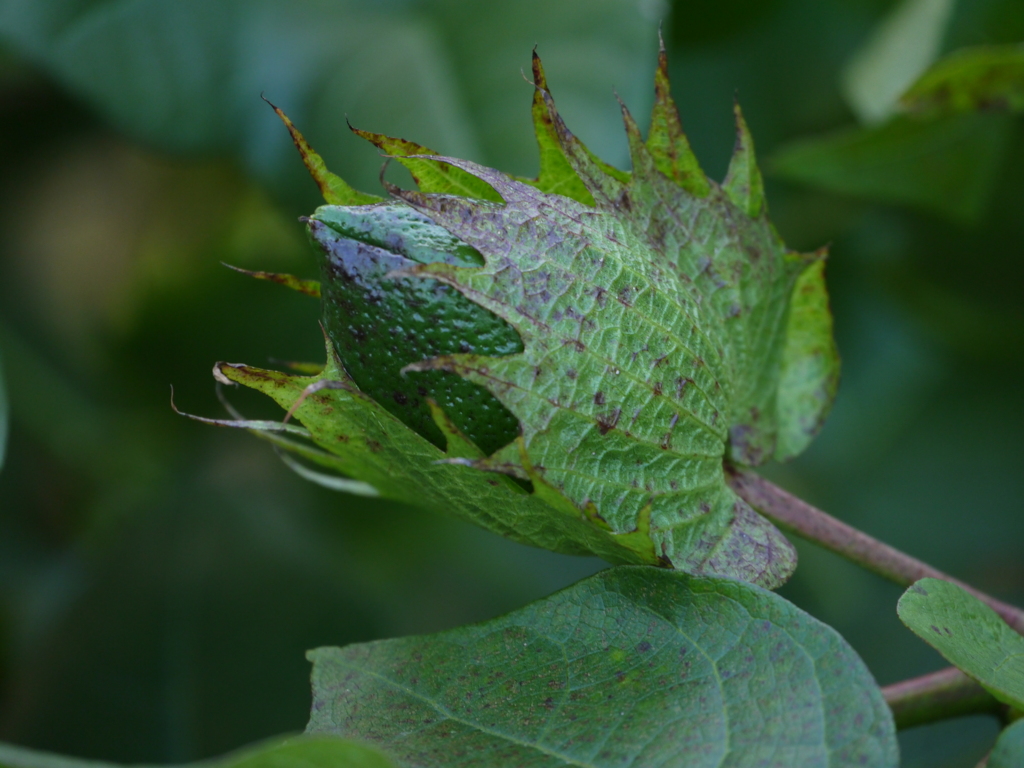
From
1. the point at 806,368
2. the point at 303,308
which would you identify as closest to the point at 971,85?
the point at 806,368

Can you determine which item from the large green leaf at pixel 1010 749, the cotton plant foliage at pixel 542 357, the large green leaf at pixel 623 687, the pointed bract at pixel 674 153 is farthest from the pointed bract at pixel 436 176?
the large green leaf at pixel 1010 749

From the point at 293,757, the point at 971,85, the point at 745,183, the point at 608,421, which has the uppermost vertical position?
the point at 971,85

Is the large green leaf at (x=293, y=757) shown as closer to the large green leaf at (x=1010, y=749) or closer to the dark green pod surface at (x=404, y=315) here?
the dark green pod surface at (x=404, y=315)

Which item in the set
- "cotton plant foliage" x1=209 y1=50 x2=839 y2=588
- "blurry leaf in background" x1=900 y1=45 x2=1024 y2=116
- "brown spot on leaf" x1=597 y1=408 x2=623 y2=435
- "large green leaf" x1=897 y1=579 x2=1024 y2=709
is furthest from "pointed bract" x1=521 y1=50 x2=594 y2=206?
"blurry leaf in background" x1=900 y1=45 x2=1024 y2=116

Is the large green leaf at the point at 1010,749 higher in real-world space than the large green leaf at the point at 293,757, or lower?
higher

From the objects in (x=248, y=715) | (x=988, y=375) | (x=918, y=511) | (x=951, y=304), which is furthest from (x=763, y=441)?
(x=918, y=511)

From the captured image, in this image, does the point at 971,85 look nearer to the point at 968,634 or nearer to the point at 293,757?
the point at 968,634
